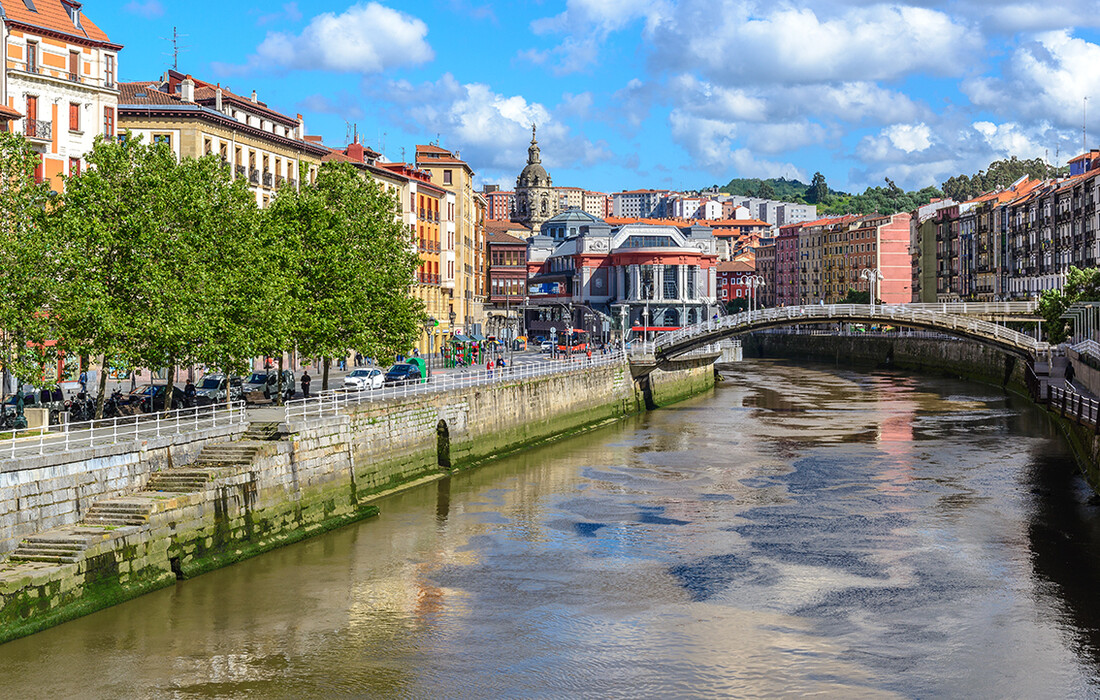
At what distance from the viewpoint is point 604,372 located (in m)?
80.2

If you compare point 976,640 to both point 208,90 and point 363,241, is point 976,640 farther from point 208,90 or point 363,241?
point 208,90

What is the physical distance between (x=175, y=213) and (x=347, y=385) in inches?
855

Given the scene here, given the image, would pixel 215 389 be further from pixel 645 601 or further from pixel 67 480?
pixel 645 601

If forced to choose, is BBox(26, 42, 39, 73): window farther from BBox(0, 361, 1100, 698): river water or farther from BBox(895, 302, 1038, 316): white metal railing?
BBox(895, 302, 1038, 316): white metal railing

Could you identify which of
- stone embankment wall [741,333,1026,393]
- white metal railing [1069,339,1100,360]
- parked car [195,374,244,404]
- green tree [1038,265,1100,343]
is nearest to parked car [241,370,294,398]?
parked car [195,374,244,404]

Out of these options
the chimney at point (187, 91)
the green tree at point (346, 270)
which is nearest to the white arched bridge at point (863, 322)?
the green tree at point (346, 270)

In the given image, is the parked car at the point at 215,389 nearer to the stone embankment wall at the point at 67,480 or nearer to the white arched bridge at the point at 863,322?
the stone embankment wall at the point at 67,480

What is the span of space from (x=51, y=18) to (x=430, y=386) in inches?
958

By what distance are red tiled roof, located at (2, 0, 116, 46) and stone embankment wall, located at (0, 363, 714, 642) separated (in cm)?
2413

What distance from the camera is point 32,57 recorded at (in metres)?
56.8

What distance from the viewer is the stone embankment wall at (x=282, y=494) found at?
2955 cm

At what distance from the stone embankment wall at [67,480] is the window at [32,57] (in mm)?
26913

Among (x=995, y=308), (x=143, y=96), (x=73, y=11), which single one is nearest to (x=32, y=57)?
(x=73, y=11)

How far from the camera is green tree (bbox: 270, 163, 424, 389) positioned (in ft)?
180
